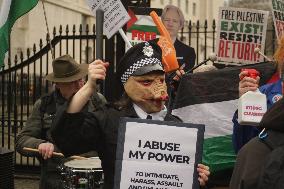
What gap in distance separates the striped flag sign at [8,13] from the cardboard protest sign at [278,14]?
253 centimetres

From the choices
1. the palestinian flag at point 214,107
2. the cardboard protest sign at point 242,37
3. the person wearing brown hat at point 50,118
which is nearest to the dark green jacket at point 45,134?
the person wearing brown hat at point 50,118

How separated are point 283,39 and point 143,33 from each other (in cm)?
475

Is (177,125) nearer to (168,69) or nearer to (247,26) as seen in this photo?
(168,69)

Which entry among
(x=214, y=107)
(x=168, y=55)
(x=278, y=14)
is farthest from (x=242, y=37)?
(x=168, y=55)

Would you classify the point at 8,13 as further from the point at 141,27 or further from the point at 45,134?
the point at 141,27

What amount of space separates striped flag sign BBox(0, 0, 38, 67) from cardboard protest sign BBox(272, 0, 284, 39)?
253 centimetres

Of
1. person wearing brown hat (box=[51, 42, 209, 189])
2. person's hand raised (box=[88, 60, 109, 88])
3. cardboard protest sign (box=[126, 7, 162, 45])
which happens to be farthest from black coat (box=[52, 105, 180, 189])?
cardboard protest sign (box=[126, 7, 162, 45])

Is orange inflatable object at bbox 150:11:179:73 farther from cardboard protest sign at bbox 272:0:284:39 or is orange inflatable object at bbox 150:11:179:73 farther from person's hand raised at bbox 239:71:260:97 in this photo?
cardboard protest sign at bbox 272:0:284:39

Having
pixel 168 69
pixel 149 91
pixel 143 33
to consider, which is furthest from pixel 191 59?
pixel 149 91

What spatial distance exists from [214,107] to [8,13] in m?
2.23

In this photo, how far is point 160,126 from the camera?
9.40ft

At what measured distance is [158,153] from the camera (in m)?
2.87

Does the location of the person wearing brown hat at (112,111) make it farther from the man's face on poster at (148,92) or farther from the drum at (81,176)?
the drum at (81,176)

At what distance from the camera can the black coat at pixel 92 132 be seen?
2.79 meters
